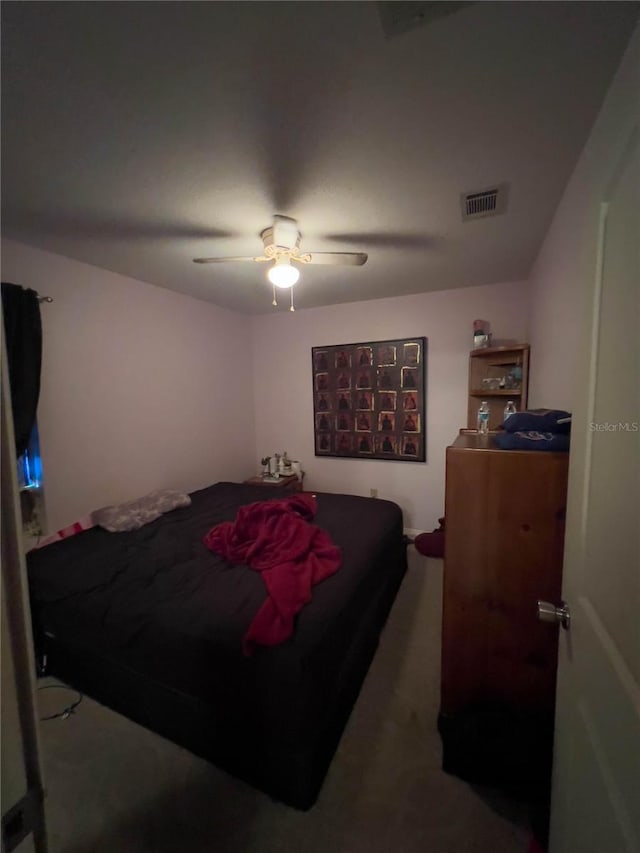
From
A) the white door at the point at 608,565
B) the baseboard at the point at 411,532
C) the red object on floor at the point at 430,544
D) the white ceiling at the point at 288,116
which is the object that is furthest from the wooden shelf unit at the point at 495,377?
the white door at the point at 608,565

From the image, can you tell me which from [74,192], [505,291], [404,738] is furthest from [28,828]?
[505,291]

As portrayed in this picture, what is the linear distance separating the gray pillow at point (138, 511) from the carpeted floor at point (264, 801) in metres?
0.97

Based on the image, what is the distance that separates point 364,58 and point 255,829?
101 inches

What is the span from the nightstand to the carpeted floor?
7.07 ft

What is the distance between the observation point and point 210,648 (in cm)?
125

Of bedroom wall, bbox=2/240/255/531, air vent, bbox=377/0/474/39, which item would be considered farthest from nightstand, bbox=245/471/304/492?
air vent, bbox=377/0/474/39

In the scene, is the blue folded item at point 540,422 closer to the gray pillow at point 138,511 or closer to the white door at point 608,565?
the white door at point 608,565

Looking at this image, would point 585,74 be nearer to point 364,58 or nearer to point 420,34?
point 420,34

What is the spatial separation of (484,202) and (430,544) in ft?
8.81

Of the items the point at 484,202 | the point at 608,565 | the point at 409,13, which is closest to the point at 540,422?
the point at 608,565

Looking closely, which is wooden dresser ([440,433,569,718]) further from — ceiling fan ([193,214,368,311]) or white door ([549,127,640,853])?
ceiling fan ([193,214,368,311])

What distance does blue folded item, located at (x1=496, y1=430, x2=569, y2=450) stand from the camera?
1184 millimetres

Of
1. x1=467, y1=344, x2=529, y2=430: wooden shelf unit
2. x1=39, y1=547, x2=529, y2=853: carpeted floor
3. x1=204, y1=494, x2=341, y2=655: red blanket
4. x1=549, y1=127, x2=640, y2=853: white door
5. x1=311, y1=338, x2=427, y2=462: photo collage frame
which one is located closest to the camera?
x1=549, y1=127, x2=640, y2=853: white door

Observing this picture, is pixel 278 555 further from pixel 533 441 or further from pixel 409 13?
pixel 409 13
